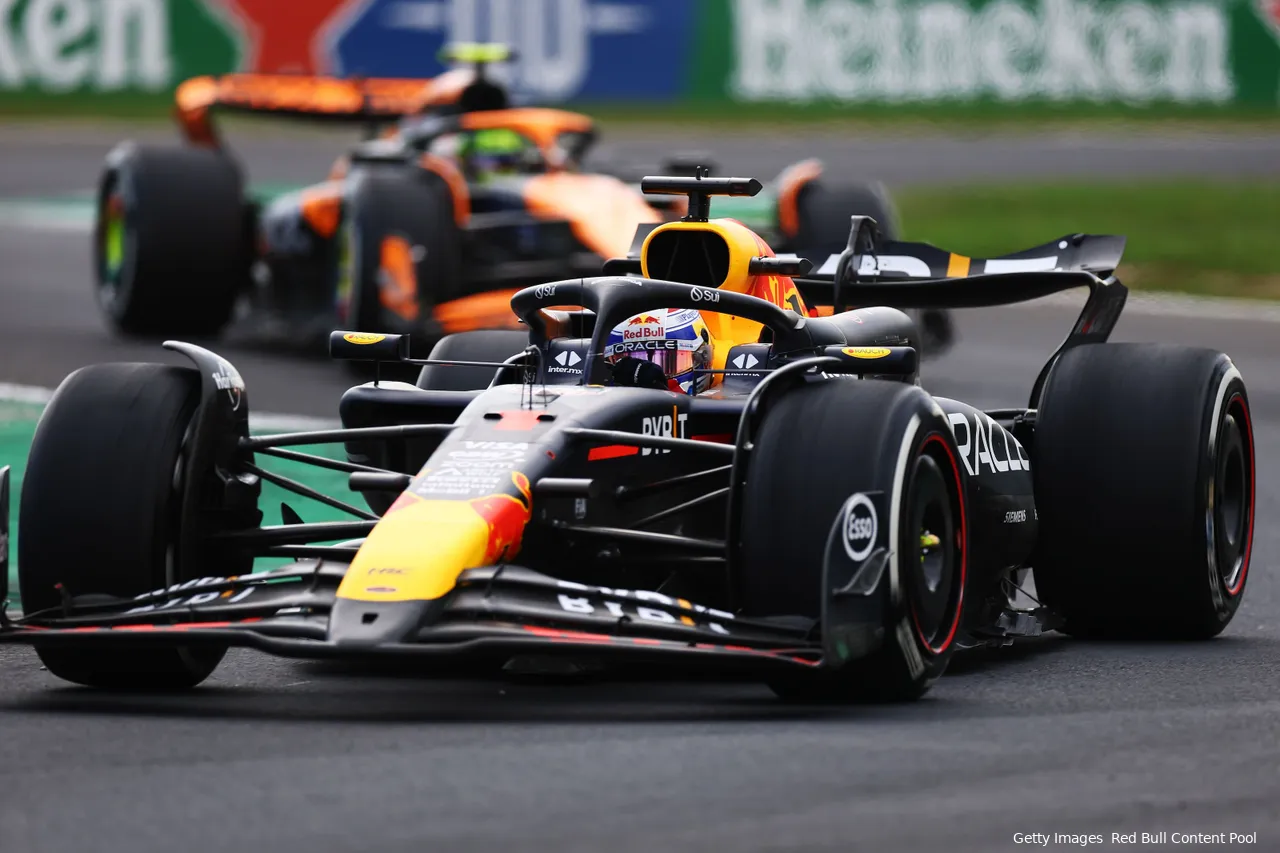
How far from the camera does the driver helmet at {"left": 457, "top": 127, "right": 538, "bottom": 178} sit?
692 inches

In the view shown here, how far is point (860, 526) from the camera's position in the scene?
6.70 m

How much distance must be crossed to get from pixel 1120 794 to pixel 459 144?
40.7 ft

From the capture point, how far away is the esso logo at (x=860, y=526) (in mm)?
6656

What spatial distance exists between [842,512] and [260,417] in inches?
304

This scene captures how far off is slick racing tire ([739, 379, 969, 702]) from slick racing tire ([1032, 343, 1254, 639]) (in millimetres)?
1522

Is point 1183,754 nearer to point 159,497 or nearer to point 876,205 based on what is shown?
point 159,497

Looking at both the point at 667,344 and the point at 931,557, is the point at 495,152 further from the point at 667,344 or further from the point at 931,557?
the point at 931,557

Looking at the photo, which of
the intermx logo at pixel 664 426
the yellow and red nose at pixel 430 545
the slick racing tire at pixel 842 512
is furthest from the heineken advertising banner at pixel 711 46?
the yellow and red nose at pixel 430 545

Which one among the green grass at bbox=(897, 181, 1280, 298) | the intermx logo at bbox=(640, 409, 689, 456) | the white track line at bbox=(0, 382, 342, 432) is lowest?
the green grass at bbox=(897, 181, 1280, 298)

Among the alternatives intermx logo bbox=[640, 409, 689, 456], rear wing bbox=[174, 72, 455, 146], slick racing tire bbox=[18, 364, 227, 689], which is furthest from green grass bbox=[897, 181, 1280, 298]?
slick racing tire bbox=[18, 364, 227, 689]

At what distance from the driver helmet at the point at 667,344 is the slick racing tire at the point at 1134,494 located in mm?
1288

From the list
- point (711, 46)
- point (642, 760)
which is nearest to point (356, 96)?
point (642, 760)

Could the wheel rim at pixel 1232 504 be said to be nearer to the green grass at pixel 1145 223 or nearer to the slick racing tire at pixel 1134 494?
the slick racing tire at pixel 1134 494

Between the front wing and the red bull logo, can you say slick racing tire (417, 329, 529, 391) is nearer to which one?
the red bull logo
